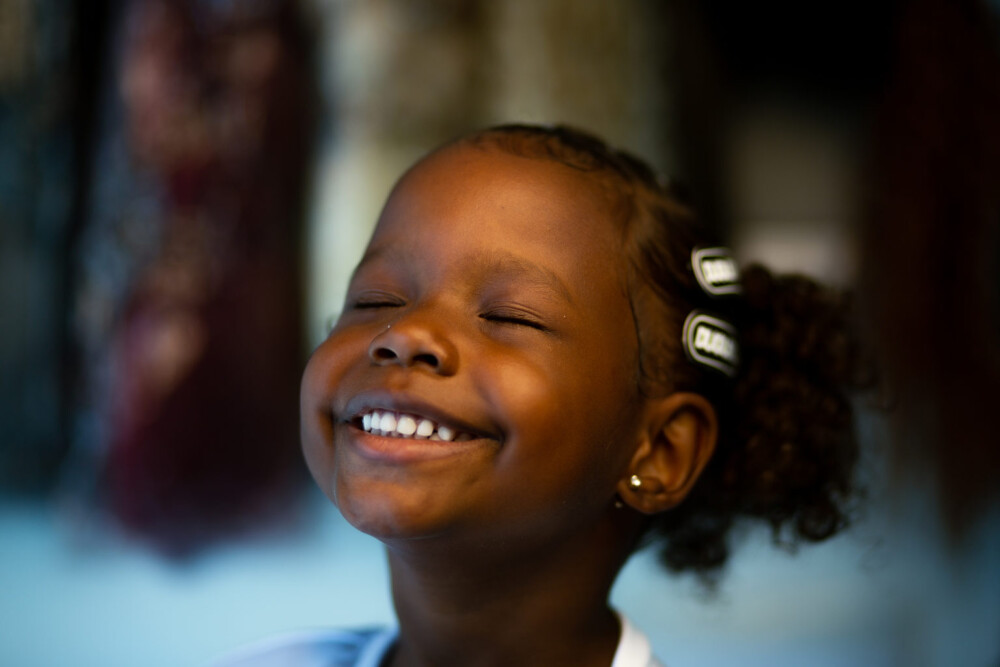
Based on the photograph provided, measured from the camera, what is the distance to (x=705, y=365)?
869mm

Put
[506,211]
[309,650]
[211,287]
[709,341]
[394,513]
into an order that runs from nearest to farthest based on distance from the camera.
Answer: [394,513]
[506,211]
[709,341]
[309,650]
[211,287]

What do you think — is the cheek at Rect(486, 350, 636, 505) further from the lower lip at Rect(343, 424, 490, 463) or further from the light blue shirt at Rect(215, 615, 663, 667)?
the light blue shirt at Rect(215, 615, 663, 667)

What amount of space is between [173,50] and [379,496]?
93 centimetres

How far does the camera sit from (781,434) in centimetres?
94

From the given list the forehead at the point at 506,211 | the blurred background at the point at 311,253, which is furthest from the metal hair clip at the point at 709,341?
the blurred background at the point at 311,253

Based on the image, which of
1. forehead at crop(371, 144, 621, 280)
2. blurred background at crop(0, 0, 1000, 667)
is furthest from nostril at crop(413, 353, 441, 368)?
blurred background at crop(0, 0, 1000, 667)

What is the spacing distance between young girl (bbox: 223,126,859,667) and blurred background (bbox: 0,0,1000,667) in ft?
1.20

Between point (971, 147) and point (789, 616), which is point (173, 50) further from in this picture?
point (789, 616)

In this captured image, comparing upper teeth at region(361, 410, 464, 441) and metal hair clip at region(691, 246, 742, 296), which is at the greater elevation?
metal hair clip at region(691, 246, 742, 296)

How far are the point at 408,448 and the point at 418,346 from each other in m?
0.08

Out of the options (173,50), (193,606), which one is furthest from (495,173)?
(193,606)

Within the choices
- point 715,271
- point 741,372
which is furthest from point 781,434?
point 715,271

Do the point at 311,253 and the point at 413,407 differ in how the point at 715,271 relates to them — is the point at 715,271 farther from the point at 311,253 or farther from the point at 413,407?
the point at 311,253

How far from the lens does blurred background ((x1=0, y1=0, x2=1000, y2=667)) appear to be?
124 centimetres
